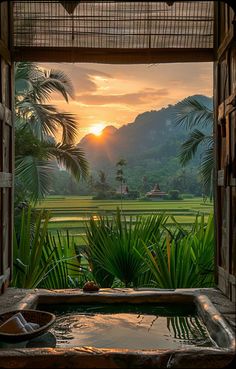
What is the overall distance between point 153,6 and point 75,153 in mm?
6527

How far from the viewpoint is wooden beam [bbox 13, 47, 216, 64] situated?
15.7ft

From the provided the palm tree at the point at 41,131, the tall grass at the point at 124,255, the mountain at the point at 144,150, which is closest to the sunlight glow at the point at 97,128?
the mountain at the point at 144,150

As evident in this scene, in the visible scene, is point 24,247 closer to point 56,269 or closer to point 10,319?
point 56,269

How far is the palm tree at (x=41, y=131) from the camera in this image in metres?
10.2

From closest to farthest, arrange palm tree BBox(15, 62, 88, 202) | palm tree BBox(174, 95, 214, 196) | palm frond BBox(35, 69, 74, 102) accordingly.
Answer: palm tree BBox(15, 62, 88, 202), palm frond BBox(35, 69, 74, 102), palm tree BBox(174, 95, 214, 196)

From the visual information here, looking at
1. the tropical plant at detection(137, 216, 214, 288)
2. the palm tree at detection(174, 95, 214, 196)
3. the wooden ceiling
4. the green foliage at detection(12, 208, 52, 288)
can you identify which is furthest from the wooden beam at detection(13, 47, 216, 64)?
the palm tree at detection(174, 95, 214, 196)

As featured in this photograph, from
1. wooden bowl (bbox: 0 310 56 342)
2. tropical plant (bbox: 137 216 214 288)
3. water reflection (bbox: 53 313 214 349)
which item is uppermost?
tropical plant (bbox: 137 216 214 288)

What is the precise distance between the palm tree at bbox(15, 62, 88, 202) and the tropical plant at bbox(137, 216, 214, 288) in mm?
5376

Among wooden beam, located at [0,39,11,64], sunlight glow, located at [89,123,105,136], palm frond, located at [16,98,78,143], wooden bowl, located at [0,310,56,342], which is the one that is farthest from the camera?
sunlight glow, located at [89,123,105,136]

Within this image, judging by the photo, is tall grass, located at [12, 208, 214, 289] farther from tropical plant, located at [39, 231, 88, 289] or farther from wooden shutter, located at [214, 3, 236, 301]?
wooden shutter, located at [214, 3, 236, 301]

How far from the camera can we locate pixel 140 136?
19000 millimetres

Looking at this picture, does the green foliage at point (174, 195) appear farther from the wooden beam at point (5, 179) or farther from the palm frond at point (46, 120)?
the wooden beam at point (5, 179)

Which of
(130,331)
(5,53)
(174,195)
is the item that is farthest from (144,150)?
(130,331)

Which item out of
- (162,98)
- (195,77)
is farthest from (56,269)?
(195,77)
